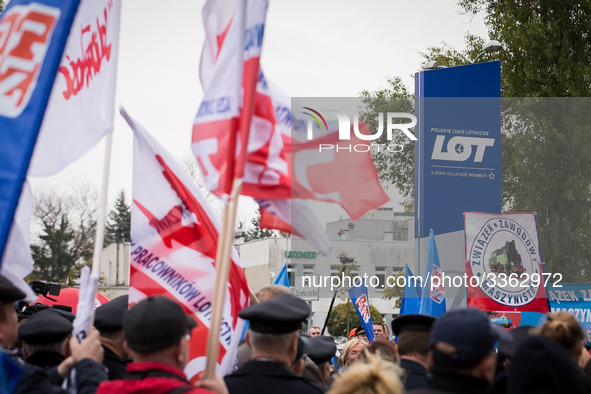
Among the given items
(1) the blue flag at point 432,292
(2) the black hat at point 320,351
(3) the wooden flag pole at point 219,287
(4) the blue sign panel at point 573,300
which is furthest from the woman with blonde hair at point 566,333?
(4) the blue sign panel at point 573,300

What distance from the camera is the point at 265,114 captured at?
4441 millimetres

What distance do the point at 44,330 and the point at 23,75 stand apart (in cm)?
185

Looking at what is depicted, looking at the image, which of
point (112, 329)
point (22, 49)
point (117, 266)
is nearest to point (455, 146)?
point (112, 329)

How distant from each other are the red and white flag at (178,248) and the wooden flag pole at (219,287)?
1513 mm

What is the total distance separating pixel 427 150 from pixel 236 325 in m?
11.4

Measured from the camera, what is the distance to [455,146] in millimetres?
15953

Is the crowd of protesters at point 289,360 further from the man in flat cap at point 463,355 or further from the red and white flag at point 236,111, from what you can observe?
the red and white flag at point 236,111

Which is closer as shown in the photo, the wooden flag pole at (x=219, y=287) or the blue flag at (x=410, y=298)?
the wooden flag pole at (x=219, y=287)

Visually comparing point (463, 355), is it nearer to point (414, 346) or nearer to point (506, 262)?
point (414, 346)

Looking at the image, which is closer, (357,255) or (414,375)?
(414,375)

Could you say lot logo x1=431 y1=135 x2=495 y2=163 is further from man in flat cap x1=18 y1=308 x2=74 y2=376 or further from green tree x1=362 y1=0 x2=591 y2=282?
man in flat cap x1=18 y1=308 x2=74 y2=376

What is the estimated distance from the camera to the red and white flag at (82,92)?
428 centimetres

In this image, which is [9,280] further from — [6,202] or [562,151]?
[562,151]

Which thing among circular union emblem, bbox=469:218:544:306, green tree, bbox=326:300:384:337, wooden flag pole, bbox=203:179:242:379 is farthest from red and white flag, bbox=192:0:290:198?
green tree, bbox=326:300:384:337
